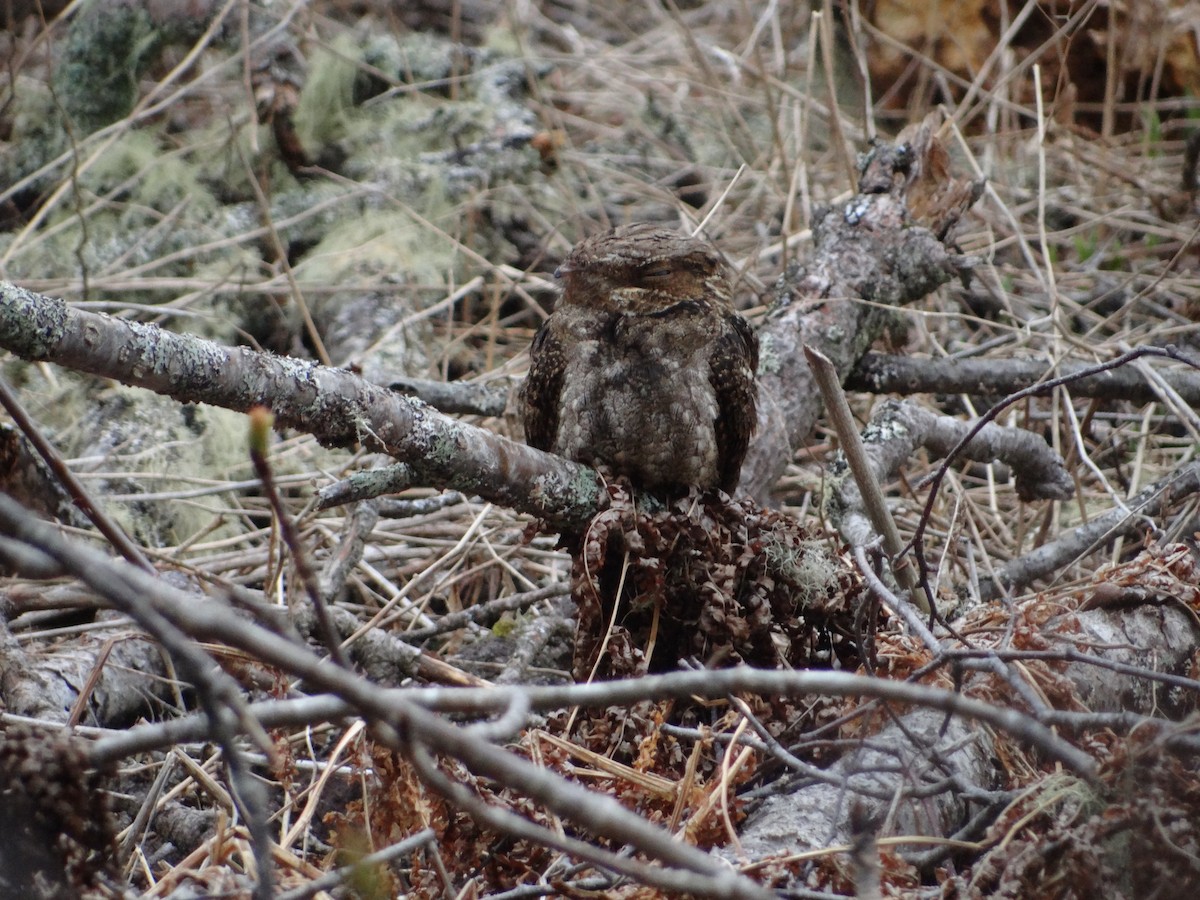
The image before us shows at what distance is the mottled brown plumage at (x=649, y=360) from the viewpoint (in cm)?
282

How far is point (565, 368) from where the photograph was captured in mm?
2934

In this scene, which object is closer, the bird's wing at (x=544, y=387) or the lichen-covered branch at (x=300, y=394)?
the lichen-covered branch at (x=300, y=394)

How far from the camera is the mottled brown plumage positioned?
111 inches

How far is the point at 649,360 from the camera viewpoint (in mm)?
2838

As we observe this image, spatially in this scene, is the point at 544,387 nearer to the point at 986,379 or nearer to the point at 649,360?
the point at 649,360

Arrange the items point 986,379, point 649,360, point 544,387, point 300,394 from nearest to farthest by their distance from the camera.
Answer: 1. point 300,394
2. point 649,360
3. point 544,387
4. point 986,379

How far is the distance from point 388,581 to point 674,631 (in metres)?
1.22

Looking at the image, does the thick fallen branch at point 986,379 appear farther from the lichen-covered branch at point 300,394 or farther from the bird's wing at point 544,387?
the lichen-covered branch at point 300,394

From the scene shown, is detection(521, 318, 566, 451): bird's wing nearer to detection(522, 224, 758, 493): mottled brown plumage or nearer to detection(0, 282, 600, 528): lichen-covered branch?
detection(522, 224, 758, 493): mottled brown plumage

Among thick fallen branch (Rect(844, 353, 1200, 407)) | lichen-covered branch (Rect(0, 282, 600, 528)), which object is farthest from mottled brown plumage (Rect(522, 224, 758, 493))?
thick fallen branch (Rect(844, 353, 1200, 407))

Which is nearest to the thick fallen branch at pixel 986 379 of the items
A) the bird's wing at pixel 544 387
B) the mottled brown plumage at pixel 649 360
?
the mottled brown plumage at pixel 649 360

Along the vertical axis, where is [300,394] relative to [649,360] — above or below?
above

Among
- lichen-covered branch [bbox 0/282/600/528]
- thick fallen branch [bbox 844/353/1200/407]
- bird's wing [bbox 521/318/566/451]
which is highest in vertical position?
lichen-covered branch [bbox 0/282/600/528]

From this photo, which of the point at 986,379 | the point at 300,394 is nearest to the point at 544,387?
the point at 300,394
